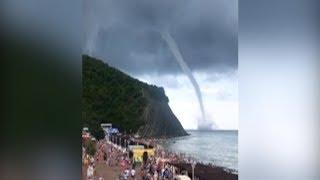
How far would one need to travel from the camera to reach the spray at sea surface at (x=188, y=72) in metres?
3.41

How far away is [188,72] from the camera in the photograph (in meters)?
3.43

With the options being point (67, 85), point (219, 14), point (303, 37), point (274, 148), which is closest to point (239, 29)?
point (219, 14)

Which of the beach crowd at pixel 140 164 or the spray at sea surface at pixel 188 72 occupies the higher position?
the spray at sea surface at pixel 188 72

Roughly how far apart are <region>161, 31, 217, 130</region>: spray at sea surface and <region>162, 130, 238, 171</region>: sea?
4 centimetres

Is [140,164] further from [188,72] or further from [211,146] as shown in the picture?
[188,72]

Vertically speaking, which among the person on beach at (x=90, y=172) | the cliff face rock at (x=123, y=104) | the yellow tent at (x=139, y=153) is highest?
the cliff face rock at (x=123, y=104)

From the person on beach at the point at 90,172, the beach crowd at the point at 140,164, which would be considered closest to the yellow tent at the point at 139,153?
the beach crowd at the point at 140,164

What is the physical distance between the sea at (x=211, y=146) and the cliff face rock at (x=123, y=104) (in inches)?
2.5

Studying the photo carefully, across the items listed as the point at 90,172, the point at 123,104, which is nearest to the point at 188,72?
the point at 123,104

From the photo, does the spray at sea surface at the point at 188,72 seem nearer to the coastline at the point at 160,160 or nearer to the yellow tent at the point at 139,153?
the coastline at the point at 160,160

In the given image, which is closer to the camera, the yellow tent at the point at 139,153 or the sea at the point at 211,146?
the sea at the point at 211,146

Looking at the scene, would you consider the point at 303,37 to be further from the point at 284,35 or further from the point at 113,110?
the point at 113,110

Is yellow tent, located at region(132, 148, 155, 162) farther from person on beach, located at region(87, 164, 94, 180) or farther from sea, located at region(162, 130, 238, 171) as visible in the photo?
person on beach, located at region(87, 164, 94, 180)

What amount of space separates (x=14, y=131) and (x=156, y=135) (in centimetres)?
87
